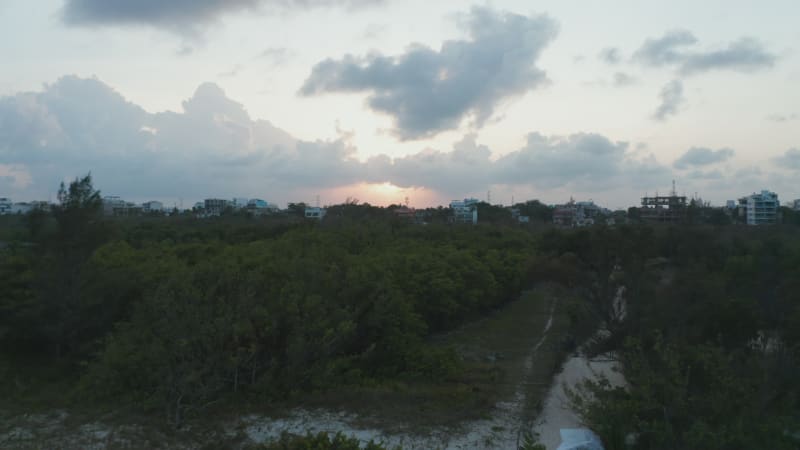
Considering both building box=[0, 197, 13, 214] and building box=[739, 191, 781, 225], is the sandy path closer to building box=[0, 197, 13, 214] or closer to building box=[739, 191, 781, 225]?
building box=[739, 191, 781, 225]

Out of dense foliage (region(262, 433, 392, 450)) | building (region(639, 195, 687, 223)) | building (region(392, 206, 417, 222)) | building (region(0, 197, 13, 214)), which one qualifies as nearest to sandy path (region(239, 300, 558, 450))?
dense foliage (region(262, 433, 392, 450))

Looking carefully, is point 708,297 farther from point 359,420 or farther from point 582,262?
point 359,420

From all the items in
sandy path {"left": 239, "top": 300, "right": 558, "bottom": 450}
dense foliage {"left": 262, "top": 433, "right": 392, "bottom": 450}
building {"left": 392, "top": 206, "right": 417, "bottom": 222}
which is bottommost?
sandy path {"left": 239, "top": 300, "right": 558, "bottom": 450}

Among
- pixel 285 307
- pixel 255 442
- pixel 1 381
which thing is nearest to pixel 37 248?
pixel 1 381

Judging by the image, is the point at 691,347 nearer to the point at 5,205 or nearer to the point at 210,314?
the point at 210,314

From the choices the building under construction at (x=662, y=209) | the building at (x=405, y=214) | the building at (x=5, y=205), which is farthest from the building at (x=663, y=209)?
the building at (x=5, y=205)

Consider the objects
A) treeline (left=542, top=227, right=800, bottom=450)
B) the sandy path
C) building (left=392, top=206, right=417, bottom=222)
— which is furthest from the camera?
building (left=392, top=206, right=417, bottom=222)

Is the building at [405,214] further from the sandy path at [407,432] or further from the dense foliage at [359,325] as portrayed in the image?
the sandy path at [407,432]
